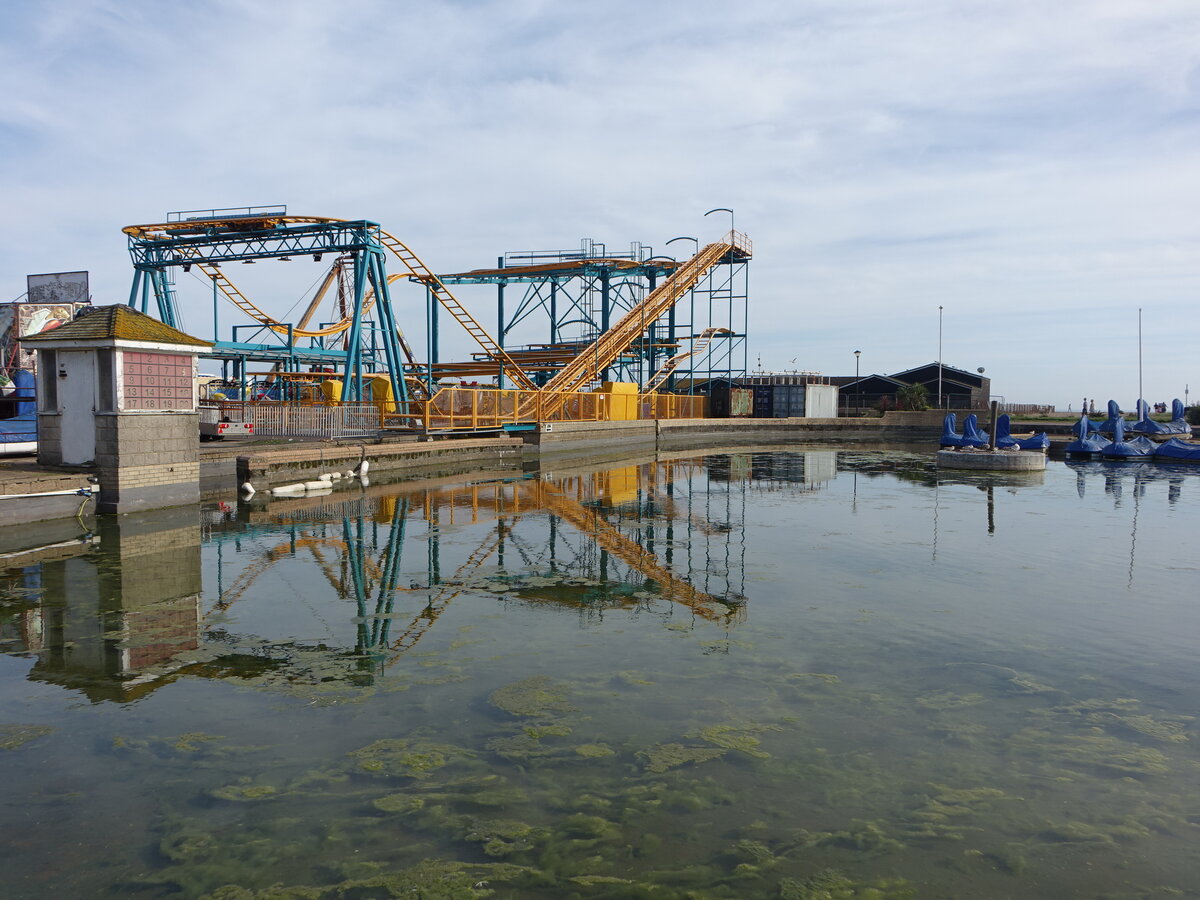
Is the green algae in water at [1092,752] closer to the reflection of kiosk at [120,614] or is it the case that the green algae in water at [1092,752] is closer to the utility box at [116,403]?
the reflection of kiosk at [120,614]

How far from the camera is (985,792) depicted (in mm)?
5641

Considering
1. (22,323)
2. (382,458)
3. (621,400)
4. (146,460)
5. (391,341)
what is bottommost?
(382,458)

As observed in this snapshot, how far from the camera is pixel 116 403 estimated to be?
15.8 metres

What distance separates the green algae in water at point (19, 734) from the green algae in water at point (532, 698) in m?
3.52

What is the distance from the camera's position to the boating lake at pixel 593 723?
15.6ft

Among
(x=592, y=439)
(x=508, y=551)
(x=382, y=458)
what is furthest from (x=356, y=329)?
(x=508, y=551)

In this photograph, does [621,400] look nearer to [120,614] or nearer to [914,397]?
[914,397]

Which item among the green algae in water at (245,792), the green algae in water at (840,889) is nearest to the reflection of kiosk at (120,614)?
the green algae in water at (245,792)

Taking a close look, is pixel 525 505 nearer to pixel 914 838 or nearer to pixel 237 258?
pixel 914 838

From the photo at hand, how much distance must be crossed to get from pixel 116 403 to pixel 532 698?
12690mm

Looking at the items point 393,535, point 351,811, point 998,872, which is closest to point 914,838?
point 998,872

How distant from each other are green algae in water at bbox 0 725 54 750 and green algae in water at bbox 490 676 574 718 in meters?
3.52

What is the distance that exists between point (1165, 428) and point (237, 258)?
172ft

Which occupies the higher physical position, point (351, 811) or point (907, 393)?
point (907, 393)
